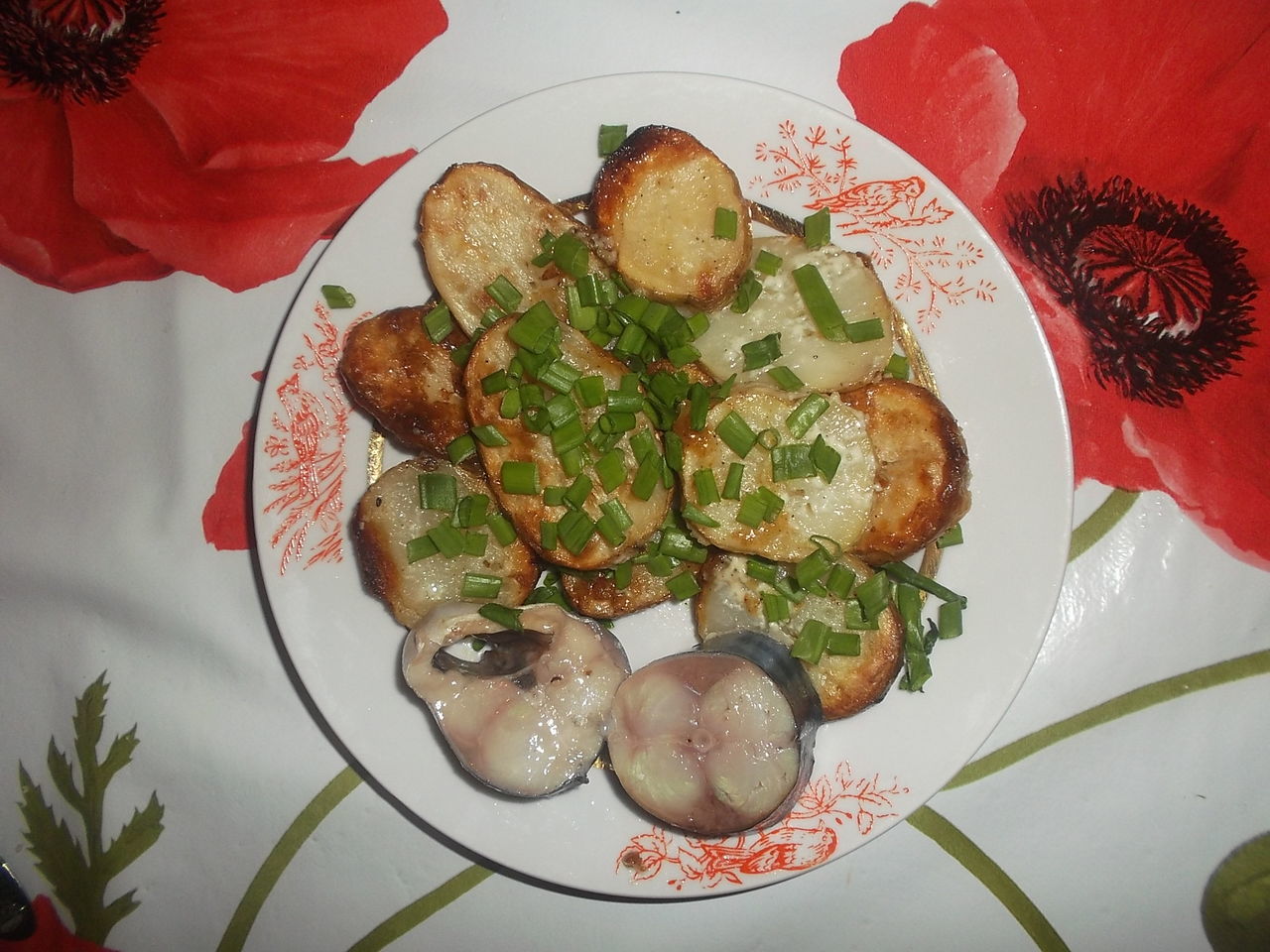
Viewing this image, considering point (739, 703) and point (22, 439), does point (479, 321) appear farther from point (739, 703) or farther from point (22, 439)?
point (22, 439)

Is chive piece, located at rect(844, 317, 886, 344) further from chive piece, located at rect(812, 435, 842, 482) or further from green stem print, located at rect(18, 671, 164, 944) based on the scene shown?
green stem print, located at rect(18, 671, 164, 944)

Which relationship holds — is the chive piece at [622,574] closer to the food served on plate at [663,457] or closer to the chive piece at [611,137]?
the food served on plate at [663,457]

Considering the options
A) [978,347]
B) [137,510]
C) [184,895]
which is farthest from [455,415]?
[184,895]

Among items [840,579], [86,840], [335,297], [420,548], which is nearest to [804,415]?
[840,579]

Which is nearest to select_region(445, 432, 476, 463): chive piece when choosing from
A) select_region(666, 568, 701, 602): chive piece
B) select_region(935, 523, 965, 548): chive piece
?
select_region(666, 568, 701, 602): chive piece

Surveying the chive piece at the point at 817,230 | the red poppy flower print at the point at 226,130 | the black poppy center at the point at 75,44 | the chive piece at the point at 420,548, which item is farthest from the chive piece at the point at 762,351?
the black poppy center at the point at 75,44

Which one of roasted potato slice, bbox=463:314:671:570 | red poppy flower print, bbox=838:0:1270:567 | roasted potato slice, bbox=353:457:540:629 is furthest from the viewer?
red poppy flower print, bbox=838:0:1270:567
